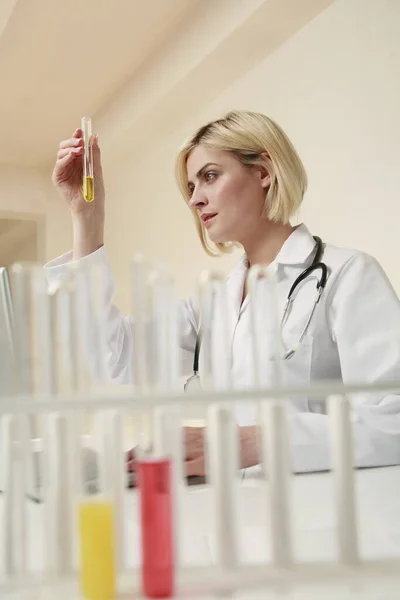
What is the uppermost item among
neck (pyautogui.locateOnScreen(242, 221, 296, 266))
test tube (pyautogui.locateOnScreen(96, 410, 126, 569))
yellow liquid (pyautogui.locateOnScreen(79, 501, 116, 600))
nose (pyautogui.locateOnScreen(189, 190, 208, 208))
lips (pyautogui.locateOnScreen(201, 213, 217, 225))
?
nose (pyautogui.locateOnScreen(189, 190, 208, 208))

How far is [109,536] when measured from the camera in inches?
12.0

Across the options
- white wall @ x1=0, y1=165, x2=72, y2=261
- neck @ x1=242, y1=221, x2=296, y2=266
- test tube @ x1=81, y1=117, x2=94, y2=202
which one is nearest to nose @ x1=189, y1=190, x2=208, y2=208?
neck @ x1=242, y1=221, x2=296, y2=266

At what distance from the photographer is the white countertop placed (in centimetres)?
38

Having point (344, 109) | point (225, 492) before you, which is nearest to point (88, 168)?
point (225, 492)

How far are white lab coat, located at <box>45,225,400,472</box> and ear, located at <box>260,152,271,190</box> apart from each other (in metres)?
0.10

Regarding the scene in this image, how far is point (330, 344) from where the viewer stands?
93 centimetres

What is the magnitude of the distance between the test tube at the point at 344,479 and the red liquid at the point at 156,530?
0.30 ft

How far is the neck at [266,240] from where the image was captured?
3.53ft

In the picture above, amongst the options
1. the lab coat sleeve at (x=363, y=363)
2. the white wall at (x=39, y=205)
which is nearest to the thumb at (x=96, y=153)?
the lab coat sleeve at (x=363, y=363)

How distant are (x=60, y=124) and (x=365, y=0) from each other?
1457 mm

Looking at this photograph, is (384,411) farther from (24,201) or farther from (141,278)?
(24,201)

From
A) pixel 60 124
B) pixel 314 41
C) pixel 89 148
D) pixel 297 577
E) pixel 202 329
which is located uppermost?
pixel 60 124

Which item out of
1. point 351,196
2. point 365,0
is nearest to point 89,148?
point 351,196

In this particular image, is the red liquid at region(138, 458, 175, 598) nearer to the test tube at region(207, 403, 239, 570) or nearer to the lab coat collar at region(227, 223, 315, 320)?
the test tube at region(207, 403, 239, 570)
